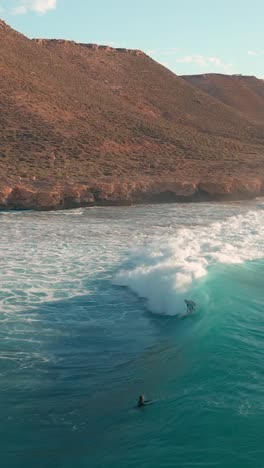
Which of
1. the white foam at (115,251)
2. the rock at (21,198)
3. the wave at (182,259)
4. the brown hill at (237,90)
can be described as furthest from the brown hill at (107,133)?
the brown hill at (237,90)

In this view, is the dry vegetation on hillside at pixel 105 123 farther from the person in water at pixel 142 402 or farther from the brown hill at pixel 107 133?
the person in water at pixel 142 402

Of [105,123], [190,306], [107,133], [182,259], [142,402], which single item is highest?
[105,123]

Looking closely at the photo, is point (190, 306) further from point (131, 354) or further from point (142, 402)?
point (142, 402)

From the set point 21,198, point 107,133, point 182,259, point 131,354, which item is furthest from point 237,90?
point 131,354

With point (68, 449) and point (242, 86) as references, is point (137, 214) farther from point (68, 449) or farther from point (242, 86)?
point (242, 86)

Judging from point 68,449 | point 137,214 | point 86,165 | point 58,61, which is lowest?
point 68,449

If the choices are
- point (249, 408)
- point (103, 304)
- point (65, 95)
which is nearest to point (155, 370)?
point (249, 408)
